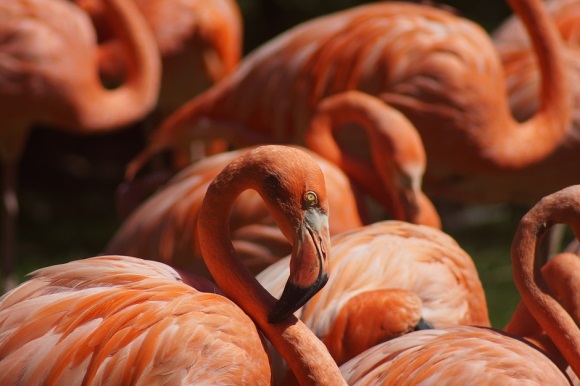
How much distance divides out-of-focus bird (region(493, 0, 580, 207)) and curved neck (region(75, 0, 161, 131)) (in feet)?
5.73

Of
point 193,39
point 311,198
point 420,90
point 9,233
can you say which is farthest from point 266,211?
point 193,39

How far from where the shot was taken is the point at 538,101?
498 cm

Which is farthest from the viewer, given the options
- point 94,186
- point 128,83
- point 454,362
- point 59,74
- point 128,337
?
point 94,186

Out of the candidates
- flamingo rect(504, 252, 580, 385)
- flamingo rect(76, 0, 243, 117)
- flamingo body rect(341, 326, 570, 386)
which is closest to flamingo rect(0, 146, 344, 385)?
flamingo body rect(341, 326, 570, 386)

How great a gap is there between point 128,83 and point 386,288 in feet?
9.44

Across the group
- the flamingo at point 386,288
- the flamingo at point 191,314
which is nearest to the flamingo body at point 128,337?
the flamingo at point 191,314

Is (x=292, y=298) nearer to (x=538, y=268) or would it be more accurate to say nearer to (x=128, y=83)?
(x=538, y=268)

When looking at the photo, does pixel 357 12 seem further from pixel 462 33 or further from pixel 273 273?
pixel 273 273

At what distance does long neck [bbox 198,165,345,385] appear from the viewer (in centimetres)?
254

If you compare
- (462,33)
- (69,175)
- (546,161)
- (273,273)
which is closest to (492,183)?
(546,161)

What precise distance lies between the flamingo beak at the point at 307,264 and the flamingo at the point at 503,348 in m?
0.32

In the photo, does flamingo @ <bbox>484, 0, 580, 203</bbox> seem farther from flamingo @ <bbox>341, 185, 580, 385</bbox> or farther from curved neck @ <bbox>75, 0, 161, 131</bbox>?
flamingo @ <bbox>341, 185, 580, 385</bbox>

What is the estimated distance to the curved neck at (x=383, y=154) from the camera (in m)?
3.92

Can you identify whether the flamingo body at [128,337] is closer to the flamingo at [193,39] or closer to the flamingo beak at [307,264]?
the flamingo beak at [307,264]
